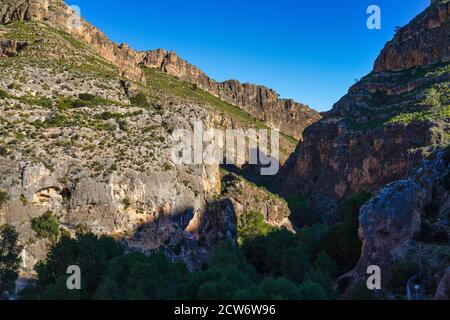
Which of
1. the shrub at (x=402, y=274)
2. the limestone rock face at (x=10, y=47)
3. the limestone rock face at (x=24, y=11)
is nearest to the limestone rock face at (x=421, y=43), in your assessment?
the limestone rock face at (x=24, y=11)

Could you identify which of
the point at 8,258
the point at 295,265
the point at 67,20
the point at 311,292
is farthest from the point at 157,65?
the point at 311,292

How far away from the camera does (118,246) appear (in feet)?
144

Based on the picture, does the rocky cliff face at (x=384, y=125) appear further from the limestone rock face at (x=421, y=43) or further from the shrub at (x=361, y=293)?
the shrub at (x=361, y=293)

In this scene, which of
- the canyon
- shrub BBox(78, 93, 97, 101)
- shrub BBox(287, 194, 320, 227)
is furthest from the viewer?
shrub BBox(287, 194, 320, 227)

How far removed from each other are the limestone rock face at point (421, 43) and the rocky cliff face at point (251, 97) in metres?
72.1

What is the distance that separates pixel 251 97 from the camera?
19075 cm

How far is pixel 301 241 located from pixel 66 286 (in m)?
27.0

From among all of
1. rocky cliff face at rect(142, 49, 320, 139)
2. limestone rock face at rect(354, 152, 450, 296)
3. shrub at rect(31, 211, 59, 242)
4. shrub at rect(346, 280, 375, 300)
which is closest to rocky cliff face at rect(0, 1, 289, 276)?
shrub at rect(31, 211, 59, 242)

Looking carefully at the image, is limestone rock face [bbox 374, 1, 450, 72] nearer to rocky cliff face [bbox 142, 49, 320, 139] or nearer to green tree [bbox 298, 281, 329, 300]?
rocky cliff face [bbox 142, 49, 320, 139]

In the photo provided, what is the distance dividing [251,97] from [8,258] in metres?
155

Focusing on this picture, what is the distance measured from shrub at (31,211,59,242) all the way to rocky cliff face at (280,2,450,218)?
51448mm

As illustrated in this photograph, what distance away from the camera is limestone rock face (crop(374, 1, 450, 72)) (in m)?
100

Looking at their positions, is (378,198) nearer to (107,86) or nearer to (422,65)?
(107,86)
